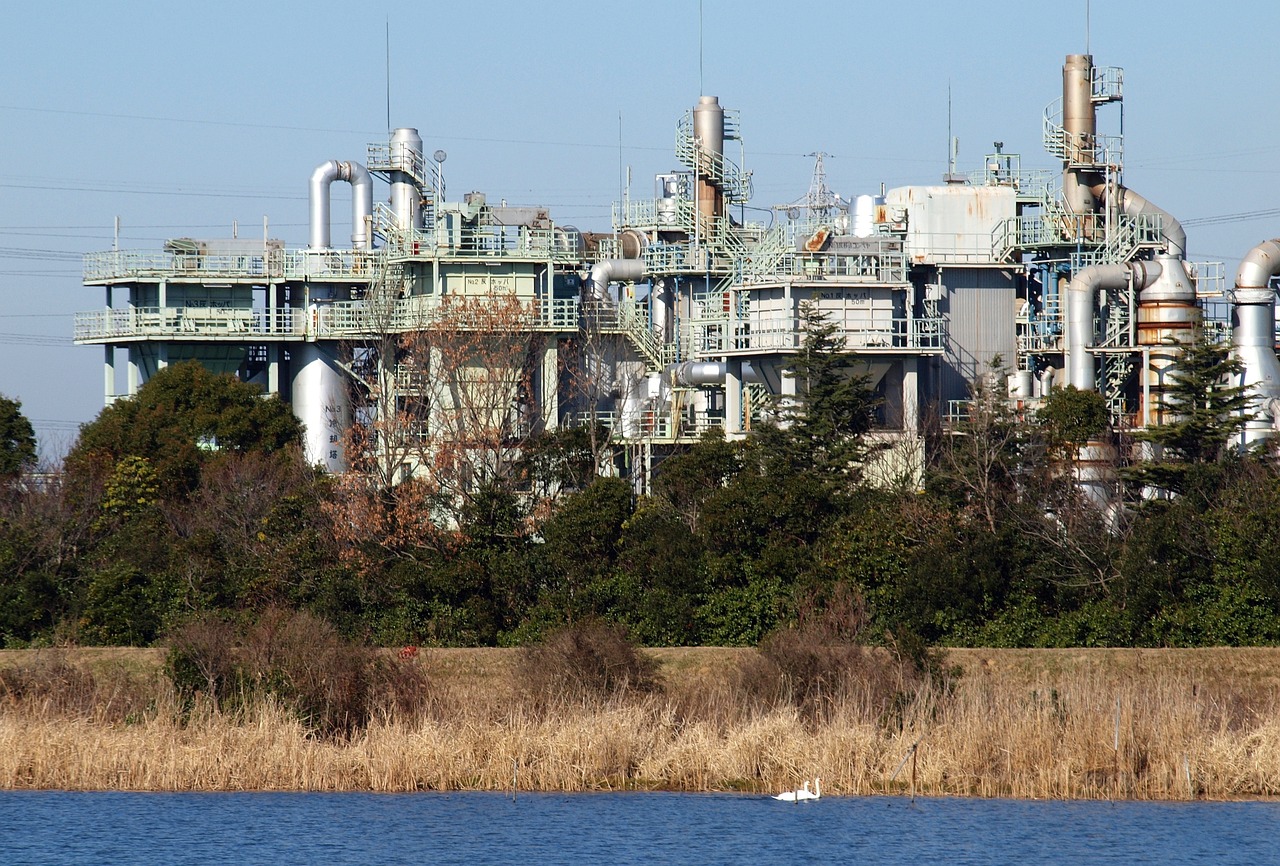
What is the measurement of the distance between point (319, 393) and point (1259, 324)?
1434 inches

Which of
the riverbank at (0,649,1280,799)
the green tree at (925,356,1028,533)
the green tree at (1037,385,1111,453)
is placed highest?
the green tree at (1037,385,1111,453)

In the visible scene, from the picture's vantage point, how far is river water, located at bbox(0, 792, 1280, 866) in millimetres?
33094

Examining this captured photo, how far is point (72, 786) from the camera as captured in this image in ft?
123

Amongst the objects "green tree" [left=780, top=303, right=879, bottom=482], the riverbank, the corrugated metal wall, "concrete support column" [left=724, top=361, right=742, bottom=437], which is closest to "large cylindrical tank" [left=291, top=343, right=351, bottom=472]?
"concrete support column" [left=724, top=361, right=742, bottom=437]

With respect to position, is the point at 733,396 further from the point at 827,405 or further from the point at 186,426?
the point at 186,426

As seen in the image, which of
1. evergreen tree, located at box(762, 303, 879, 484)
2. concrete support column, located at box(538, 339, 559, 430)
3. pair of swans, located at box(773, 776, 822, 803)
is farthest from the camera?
concrete support column, located at box(538, 339, 559, 430)

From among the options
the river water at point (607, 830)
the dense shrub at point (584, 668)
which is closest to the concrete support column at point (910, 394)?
the dense shrub at point (584, 668)

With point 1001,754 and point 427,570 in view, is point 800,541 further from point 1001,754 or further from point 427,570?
point 1001,754

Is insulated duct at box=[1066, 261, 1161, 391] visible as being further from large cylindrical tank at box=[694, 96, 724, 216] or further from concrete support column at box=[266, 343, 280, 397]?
concrete support column at box=[266, 343, 280, 397]

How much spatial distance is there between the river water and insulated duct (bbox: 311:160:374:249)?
4712 centimetres

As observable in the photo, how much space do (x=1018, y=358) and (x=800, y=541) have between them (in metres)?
20.9

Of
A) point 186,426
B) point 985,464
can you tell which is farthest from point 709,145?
point 985,464

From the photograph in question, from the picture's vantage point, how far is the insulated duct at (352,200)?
81438 millimetres

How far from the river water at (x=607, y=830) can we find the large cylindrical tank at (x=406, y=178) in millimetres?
47178
